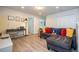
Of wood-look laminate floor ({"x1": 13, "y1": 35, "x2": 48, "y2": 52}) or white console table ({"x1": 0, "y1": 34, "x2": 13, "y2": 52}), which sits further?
wood-look laminate floor ({"x1": 13, "y1": 35, "x2": 48, "y2": 52})

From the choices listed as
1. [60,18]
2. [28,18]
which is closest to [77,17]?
[60,18]

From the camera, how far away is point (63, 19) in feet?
3.69

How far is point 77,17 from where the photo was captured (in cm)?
99

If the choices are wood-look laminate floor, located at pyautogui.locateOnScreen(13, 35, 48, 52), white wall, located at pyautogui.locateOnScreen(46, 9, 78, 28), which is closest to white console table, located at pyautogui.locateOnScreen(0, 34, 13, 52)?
wood-look laminate floor, located at pyautogui.locateOnScreen(13, 35, 48, 52)

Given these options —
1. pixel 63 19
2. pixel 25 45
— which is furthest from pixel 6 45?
pixel 63 19

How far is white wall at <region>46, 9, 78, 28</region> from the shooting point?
3.29ft

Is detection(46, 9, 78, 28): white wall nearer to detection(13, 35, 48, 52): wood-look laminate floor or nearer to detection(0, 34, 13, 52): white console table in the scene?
detection(13, 35, 48, 52): wood-look laminate floor
